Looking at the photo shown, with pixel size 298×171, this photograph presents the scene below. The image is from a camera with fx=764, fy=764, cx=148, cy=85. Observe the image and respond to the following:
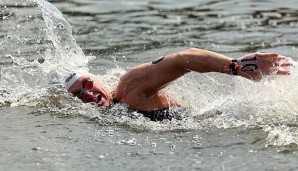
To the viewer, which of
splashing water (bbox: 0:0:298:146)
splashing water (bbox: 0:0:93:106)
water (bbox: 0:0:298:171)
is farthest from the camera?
splashing water (bbox: 0:0:93:106)

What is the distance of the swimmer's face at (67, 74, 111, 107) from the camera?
783cm

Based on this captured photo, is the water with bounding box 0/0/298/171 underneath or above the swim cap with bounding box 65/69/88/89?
underneath

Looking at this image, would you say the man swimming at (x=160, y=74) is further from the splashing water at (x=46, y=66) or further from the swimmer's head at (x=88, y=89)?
the splashing water at (x=46, y=66)

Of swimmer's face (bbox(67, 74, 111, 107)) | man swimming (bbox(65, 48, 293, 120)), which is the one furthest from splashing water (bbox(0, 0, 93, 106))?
man swimming (bbox(65, 48, 293, 120))

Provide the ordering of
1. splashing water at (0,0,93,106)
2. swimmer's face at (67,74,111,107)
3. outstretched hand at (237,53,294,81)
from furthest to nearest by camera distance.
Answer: splashing water at (0,0,93,106), swimmer's face at (67,74,111,107), outstretched hand at (237,53,294,81)

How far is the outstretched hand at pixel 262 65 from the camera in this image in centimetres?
645

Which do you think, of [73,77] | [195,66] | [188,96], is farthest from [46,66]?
[195,66]

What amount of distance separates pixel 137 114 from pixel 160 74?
0.55m

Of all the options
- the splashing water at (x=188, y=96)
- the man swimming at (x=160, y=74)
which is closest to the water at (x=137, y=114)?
the splashing water at (x=188, y=96)

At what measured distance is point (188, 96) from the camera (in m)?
7.98

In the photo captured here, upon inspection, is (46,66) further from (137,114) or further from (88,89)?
(137,114)

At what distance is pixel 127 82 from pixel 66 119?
82cm

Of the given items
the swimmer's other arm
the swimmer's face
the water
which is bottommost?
the water

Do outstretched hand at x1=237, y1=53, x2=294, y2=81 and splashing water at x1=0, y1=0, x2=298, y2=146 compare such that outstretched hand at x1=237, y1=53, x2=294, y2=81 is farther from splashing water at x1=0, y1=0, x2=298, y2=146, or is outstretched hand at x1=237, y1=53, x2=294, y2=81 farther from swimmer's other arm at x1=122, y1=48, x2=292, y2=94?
splashing water at x1=0, y1=0, x2=298, y2=146
